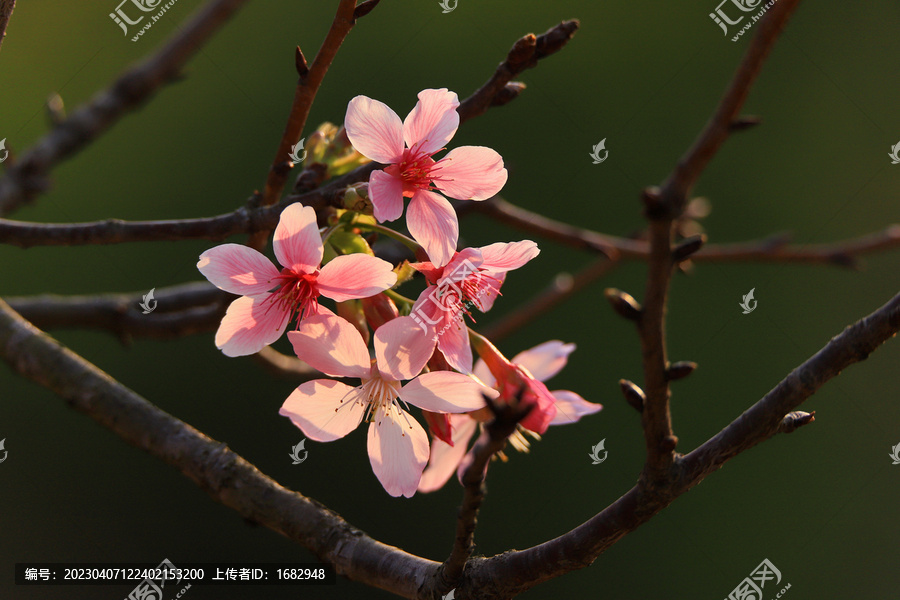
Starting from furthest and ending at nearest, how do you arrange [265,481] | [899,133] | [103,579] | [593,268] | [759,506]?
[899,133] → [759,506] → [593,268] → [103,579] → [265,481]

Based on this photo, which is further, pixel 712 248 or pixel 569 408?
pixel 712 248

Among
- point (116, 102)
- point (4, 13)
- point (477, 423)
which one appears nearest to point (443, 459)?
point (477, 423)

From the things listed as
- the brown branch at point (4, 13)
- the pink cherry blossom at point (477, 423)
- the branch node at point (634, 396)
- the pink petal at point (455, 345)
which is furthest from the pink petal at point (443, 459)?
the brown branch at point (4, 13)

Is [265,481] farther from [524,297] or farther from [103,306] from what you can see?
[524,297]

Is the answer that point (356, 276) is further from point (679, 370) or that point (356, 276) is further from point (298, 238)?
point (679, 370)

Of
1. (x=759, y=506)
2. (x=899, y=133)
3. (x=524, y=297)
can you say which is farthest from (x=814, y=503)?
(x=899, y=133)

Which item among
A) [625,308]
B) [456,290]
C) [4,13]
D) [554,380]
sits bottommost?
[554,380]
